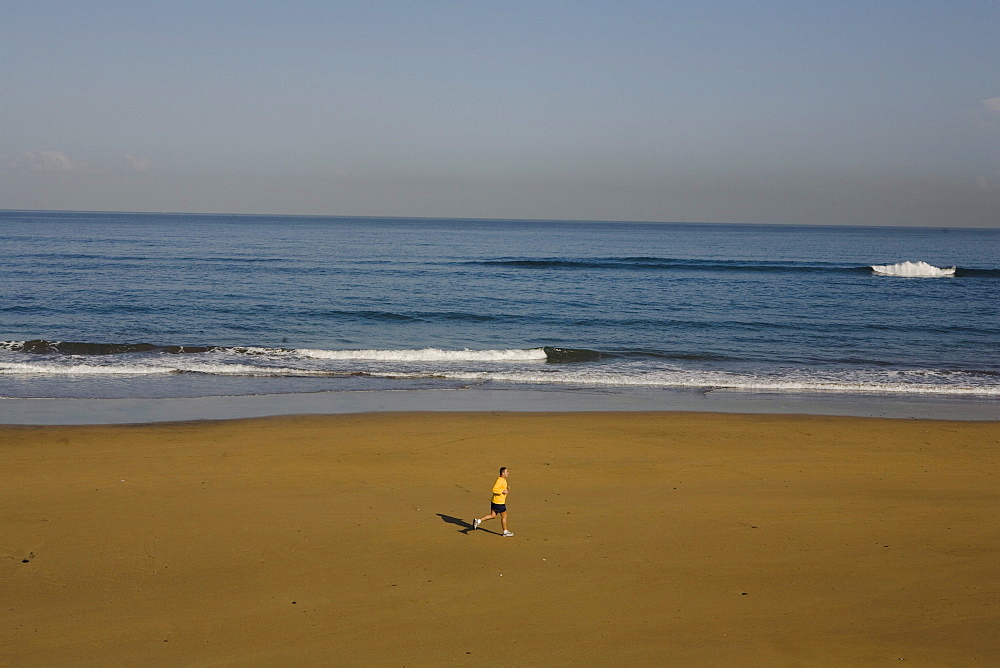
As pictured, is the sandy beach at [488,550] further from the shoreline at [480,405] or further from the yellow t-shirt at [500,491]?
the shoreline at [480,405]

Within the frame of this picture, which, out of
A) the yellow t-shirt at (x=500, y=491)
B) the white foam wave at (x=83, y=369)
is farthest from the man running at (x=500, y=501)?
the white foam wave at (x=83, y=369)

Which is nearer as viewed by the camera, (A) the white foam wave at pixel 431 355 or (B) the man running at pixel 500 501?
(B) the man running at pixel 500 501

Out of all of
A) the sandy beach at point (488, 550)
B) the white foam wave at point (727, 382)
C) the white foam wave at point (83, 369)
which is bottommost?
the white foam wave at point (83, 369)

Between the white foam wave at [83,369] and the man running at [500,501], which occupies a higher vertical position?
the man running at [500,501]

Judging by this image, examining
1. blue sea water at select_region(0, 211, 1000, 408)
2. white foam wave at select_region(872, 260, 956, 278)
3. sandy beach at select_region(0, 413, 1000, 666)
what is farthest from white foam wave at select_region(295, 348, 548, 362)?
white foam wave at select_region(872, 260, 956, 278)

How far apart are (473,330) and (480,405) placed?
38.8 feet

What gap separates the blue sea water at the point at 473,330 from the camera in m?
20.6

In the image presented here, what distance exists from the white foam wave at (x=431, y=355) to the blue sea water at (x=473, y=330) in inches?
3.2

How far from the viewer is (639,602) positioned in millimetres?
7824

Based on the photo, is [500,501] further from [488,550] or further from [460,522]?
[460,522]

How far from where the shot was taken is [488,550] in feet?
29.4

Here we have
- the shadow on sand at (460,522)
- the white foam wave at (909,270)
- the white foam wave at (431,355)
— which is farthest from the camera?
the white foam wave at (909,270)

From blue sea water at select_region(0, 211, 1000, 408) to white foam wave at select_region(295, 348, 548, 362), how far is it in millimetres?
82

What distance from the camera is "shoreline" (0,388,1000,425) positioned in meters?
16.1
